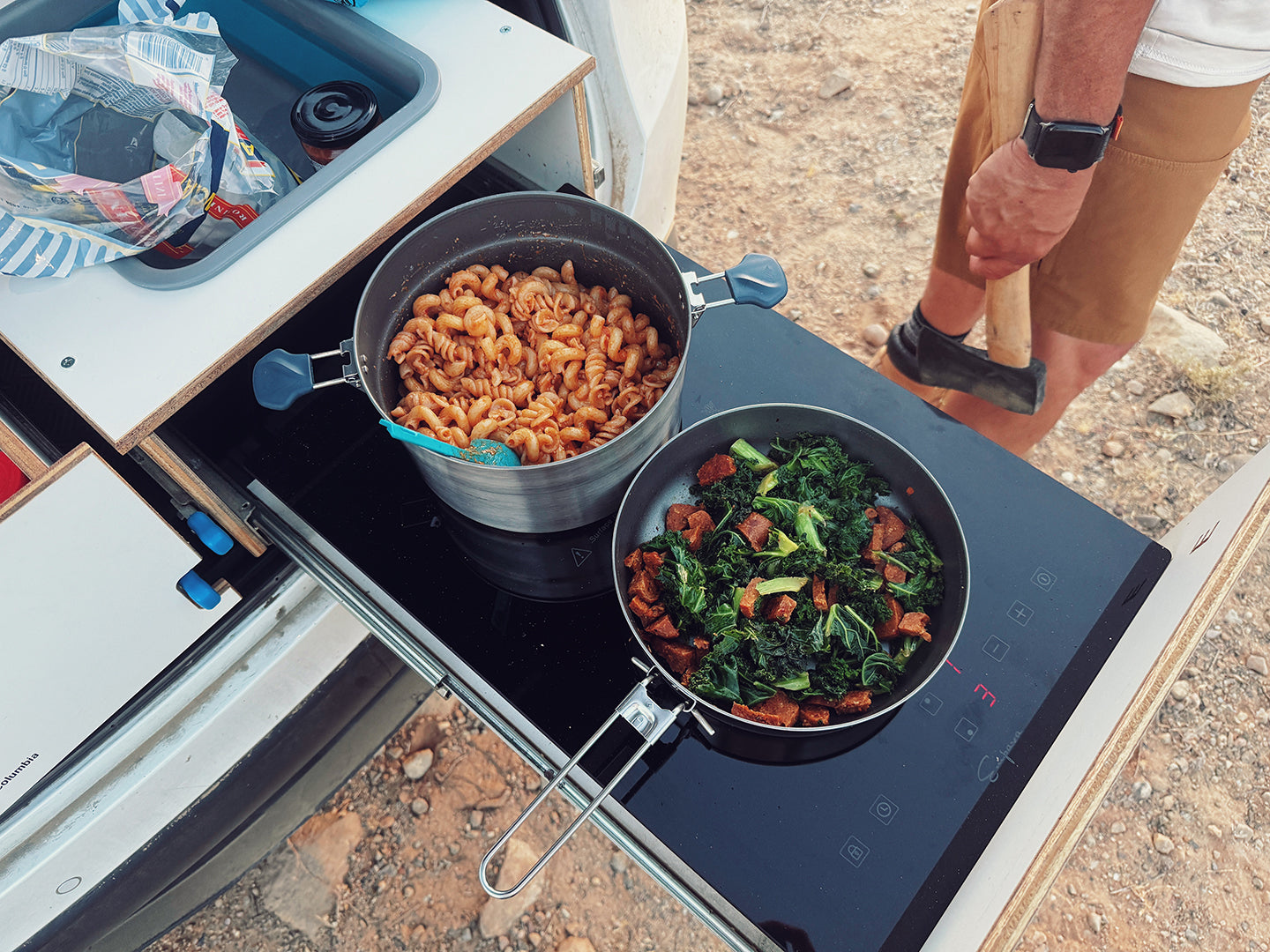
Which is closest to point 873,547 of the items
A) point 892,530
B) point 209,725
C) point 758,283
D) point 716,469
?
point 892,530

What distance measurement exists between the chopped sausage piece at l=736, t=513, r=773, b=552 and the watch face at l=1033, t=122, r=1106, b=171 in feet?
2.69

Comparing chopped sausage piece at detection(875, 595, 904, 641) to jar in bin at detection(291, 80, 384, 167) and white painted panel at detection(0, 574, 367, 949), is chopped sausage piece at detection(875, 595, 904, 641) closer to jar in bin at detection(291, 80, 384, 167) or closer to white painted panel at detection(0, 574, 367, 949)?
white painted panel at detection(0, 574, 367, 949)

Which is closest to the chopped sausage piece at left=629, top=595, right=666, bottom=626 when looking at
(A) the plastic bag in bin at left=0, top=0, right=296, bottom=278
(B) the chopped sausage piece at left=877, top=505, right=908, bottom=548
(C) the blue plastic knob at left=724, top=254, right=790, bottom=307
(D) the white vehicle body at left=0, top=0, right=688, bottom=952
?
(B) the chopped sausage piece at left=877, top=505, right=908, bottom=548

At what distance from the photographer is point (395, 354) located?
4.05 feet

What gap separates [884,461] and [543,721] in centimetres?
61

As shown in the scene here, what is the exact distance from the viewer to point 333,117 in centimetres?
127

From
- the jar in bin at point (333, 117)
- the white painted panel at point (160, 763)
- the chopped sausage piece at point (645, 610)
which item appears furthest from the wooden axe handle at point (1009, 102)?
the white painted panel at point (160, 763)

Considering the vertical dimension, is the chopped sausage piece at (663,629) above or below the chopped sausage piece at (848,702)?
above

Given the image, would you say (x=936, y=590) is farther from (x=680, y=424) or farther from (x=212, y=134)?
(x=212, y=134)

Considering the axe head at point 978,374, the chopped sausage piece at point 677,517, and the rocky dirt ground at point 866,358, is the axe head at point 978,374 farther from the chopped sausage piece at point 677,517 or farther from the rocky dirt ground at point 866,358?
the rocky dirt ground at point 866,358

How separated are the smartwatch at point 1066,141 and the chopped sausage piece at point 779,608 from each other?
2.96 ft

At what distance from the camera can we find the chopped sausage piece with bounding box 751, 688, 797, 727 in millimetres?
1061

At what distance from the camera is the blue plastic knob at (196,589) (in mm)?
1207

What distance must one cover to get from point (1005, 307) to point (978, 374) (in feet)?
0.60
